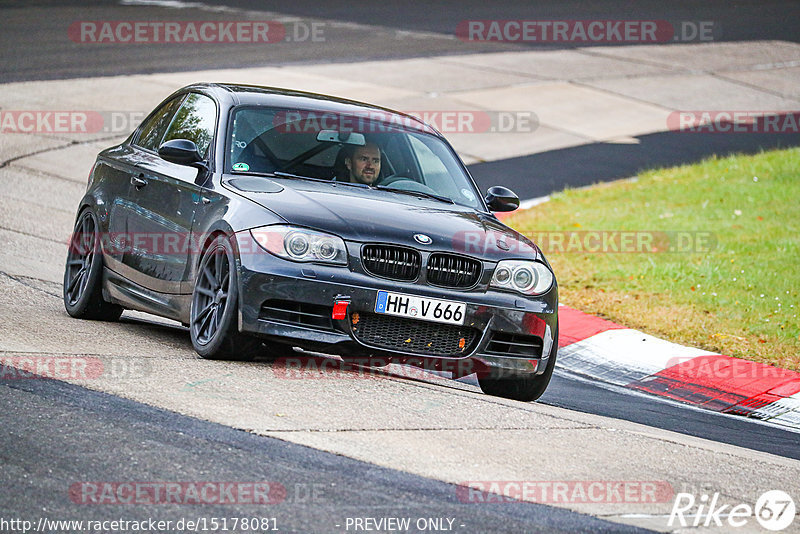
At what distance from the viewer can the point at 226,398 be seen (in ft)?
20.5

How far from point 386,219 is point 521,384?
4.53ft

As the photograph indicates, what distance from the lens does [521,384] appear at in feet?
25.2

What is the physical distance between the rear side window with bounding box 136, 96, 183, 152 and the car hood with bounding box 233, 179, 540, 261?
5.14ft

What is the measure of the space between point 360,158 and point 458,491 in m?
3.31

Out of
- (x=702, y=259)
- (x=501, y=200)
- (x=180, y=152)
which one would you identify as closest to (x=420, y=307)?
(x=501, y=200)

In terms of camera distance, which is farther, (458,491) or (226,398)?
(226,398)

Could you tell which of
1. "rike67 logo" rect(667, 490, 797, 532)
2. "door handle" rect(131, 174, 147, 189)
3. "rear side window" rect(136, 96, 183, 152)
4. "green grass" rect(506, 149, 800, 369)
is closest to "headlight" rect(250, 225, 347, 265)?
"door handle" rect(131, 174, 147, 189)

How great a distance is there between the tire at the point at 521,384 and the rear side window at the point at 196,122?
2333 mm

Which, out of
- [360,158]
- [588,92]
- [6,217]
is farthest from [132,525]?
[588,92]

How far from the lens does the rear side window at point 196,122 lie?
8.14m

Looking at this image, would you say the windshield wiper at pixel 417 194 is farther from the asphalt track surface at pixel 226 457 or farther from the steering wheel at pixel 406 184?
the asphalt track surface at pixel 226 457

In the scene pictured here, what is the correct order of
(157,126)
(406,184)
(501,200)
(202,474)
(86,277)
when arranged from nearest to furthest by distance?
(202,474) → (406,184) → (501,200) → (86,277) → (157,126)

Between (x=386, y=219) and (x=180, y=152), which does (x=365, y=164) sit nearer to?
(x=386, y=219)

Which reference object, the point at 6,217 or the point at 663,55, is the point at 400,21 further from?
the point at 6,217
